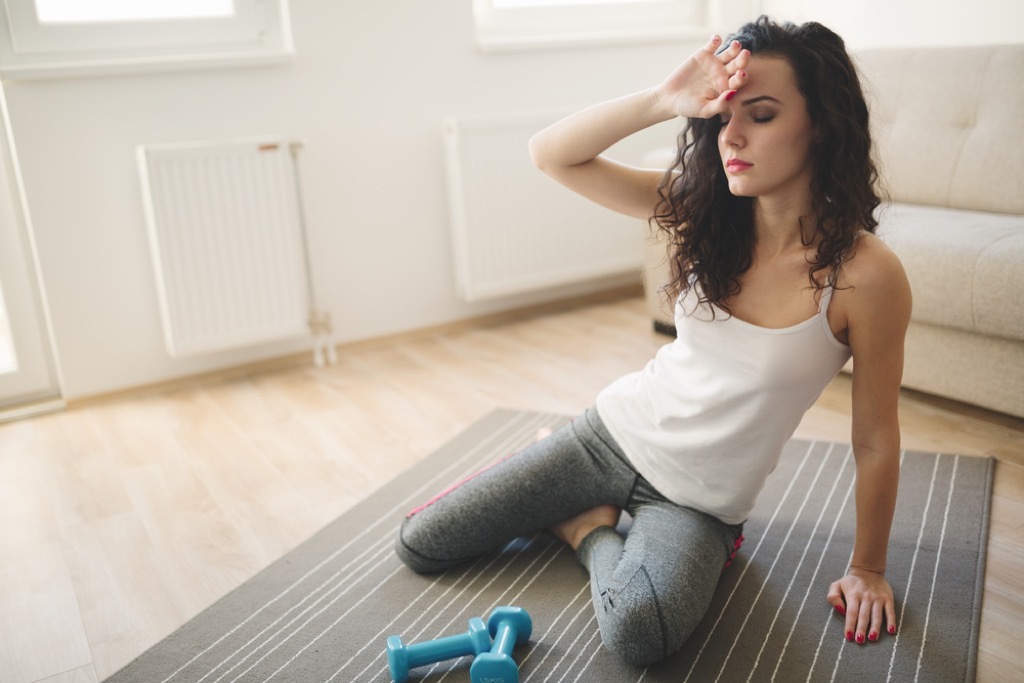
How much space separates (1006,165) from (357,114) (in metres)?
1.79

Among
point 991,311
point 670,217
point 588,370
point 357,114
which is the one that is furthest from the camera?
point 357,114

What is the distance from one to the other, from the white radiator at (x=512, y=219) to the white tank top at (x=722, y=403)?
157 cm

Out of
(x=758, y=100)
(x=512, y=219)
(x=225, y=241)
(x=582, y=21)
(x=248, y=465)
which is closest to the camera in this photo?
(x=758, y=100)

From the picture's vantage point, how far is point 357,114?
110 inches

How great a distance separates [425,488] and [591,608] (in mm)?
574

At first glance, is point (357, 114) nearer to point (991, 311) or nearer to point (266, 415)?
point (266, 415)

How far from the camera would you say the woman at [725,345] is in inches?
47.2

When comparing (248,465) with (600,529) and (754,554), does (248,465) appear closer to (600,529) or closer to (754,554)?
(600,529)

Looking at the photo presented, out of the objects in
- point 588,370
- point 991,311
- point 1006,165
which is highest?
point 1006,165

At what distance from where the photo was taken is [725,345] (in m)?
1.32

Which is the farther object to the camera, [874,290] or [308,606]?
[308,606]

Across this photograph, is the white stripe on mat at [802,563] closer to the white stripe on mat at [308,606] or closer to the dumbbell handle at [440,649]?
the dumbbell handle at [440,649]

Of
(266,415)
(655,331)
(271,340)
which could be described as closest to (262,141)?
(271,340)

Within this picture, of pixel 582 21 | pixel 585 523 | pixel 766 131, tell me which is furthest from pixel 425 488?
pixel 582 21
